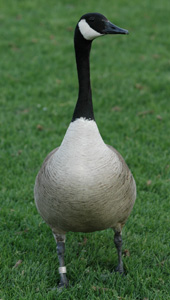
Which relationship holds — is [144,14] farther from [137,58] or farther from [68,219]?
[68,219]

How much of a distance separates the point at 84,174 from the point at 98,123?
367 cm

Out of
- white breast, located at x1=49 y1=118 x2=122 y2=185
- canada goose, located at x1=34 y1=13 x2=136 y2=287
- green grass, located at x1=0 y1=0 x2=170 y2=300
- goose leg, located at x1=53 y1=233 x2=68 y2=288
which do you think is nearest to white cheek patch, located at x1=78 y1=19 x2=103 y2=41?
canada goose, located at x1=34 y1=13 x2=136 y2=287

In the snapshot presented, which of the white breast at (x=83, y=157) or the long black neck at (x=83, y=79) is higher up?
the long black neck at (x=83, y=79)

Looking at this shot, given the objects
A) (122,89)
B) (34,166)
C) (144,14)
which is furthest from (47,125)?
(144,14)

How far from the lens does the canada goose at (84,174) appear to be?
326 centimetres

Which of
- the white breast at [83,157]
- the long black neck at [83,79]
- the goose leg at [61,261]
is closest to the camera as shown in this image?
the white breast at [83,157]

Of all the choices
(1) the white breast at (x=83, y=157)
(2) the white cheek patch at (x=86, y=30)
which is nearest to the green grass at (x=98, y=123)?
(1) the white breast at (x=83, y=157)

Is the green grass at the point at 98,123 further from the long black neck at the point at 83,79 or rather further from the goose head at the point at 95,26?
the goose head at the point at 95,26

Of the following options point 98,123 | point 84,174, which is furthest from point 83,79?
point 98,123

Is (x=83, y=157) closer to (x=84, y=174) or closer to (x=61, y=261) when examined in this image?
(x=84, y=174)

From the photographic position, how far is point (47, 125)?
6809 mm

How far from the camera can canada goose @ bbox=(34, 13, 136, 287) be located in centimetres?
326

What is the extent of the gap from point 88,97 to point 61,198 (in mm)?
844

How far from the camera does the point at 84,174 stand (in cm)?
323
